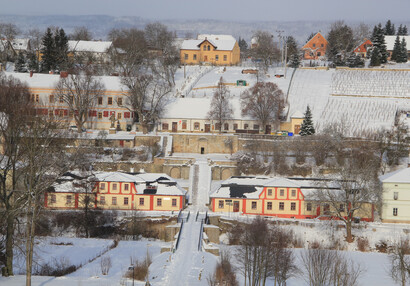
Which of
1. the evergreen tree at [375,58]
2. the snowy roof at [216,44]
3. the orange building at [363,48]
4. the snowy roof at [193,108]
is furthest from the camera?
the orange building at [363,48]

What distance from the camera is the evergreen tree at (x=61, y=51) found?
248 feet

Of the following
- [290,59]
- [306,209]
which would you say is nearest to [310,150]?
[306,209]

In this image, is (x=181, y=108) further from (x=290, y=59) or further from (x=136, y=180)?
Answer: (x=290, y=59)

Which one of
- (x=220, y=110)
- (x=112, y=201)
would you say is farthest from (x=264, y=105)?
(x=112, y=201)

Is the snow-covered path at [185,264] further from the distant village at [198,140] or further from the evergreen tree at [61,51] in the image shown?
the evergreen tree at [61,51]

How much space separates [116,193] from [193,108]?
17.1 meters

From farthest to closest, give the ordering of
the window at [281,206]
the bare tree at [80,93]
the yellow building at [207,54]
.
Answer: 1. the yellow building at [207,54]
2. the bare tree at [80,93]
3. the window at [281,206]

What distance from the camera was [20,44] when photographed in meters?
94.2

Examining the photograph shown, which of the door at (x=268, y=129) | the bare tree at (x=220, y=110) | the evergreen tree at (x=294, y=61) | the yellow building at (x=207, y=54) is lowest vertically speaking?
the door at (x=268, y=129)

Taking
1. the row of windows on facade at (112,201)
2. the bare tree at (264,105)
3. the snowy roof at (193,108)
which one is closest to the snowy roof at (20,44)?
the snowy roof at (193,108)

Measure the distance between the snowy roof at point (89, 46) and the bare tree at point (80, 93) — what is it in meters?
22.5

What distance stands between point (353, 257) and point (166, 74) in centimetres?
4038

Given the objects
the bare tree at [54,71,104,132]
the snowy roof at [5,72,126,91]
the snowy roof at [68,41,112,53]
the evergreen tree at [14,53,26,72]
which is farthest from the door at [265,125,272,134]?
→ the snowy roof at [68,41,112,53]

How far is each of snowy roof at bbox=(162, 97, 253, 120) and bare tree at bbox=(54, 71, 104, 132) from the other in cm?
679
